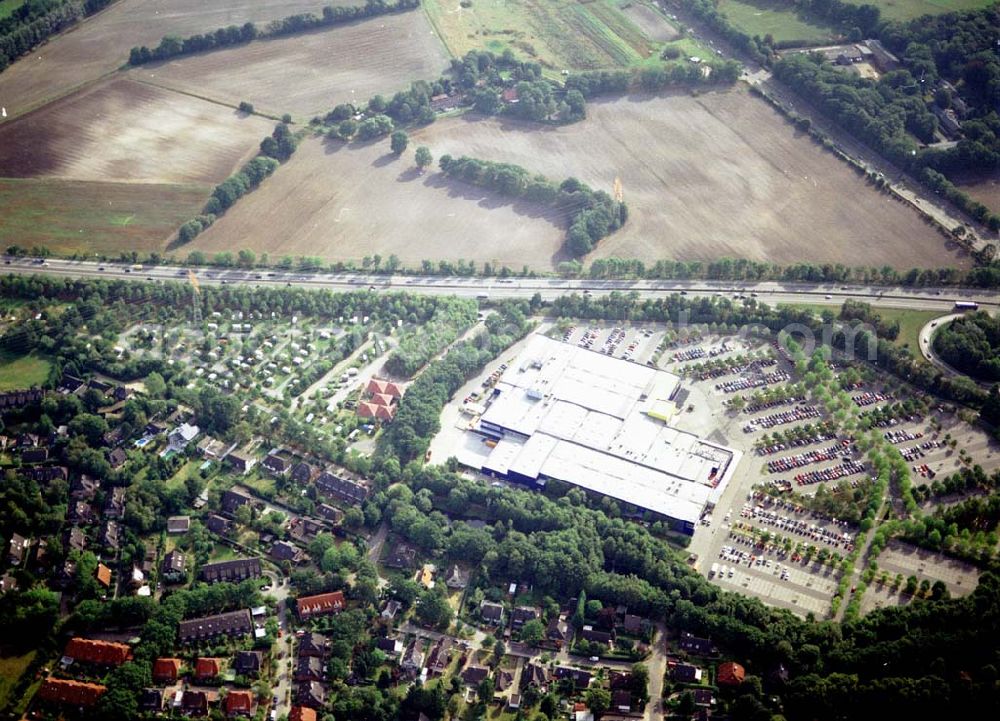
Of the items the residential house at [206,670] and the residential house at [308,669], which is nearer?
the residential house at [308,669]

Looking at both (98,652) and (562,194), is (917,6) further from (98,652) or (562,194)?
(98,652)

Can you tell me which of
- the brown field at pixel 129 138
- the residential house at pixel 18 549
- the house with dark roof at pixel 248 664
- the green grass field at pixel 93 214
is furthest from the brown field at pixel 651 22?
the house with dark roof at pixel 248 664

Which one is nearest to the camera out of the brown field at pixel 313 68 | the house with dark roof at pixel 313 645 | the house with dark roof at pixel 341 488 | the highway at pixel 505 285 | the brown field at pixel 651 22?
the house with dark roof at pixel 313 645

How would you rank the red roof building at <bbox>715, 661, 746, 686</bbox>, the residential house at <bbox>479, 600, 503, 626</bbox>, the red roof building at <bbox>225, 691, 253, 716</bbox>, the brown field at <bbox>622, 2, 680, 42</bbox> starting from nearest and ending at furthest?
the red roof building at <bbox>225, 691, 253, 716</bbox>, the red roof building at <bbox>715, 661, 746, 686</bbox>, the residential house at <bbox>479, 600, 503, 626</bbox>, the brown field at <bbox>622, 2, 680, 42</bbox>

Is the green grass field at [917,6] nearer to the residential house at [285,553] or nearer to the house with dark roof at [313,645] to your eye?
the residential house at [285,553]

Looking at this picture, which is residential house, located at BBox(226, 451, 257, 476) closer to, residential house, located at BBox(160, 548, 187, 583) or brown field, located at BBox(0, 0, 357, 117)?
residential house, located at BBox(160, 548, 187, 583)

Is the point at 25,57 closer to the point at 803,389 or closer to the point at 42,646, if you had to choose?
the point at 42,646

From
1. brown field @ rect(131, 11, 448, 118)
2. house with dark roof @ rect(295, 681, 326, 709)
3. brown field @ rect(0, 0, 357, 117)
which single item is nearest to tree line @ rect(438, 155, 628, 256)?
brown field @ rect(131, 11, 448, 118)
